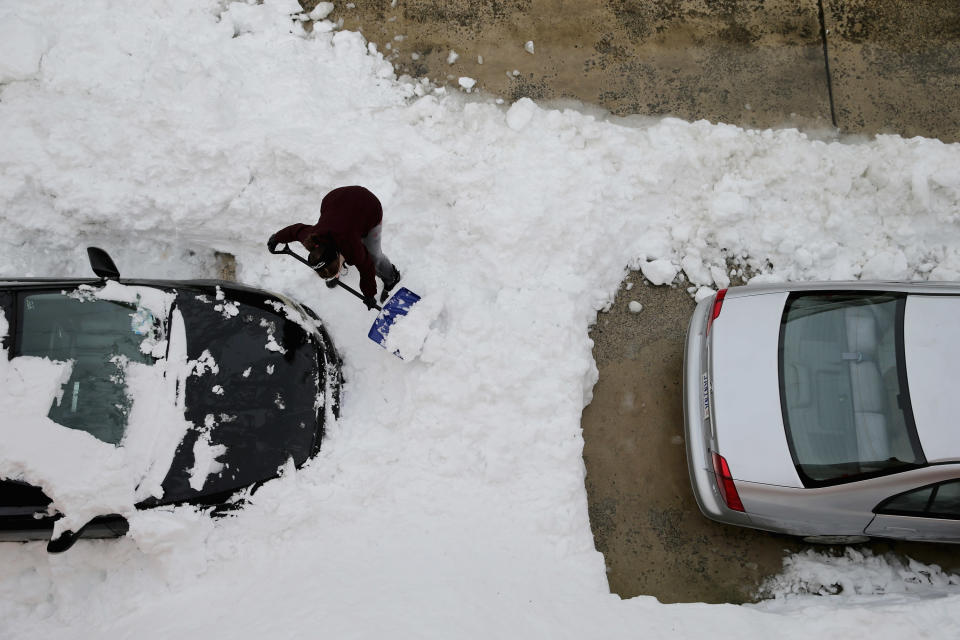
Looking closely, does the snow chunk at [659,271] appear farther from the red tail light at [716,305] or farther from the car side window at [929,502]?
the car side window at [929,502]

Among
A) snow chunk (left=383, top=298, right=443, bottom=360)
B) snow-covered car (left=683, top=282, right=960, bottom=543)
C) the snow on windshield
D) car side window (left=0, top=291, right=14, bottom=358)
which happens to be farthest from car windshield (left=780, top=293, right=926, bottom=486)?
car side window (left=0, top=291, right=14, bottom=358)

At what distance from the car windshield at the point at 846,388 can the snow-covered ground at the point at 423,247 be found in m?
0.94

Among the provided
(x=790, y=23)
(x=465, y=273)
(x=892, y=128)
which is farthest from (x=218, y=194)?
(x=892, y=128)

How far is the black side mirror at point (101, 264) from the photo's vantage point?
3.88 metres

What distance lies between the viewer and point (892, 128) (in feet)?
17.4

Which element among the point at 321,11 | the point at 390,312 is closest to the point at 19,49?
the point at 321,11

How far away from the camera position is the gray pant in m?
3.99

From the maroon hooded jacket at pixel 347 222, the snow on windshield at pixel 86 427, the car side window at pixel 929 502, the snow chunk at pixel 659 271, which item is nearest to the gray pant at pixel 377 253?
the maroon hooded jacket at pixel 347 222

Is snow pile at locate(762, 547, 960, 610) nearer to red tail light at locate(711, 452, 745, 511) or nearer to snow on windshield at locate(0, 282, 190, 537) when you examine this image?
red tail light at locate(711, 452, 745, 511)

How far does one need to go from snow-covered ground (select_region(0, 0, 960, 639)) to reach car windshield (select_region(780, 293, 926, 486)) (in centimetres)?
94

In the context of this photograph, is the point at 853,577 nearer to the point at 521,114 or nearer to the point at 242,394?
the point at 521,114

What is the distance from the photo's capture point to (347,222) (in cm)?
369

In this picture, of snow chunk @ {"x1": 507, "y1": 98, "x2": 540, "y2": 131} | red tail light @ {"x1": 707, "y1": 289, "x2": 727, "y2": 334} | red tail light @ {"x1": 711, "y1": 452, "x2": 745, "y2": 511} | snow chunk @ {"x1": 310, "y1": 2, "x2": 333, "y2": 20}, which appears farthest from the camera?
snow chunk @ {"x1": 310, "y1": 2, "x2": 333, "y2": 20}

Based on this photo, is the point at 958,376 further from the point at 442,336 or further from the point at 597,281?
the point at 442,336
